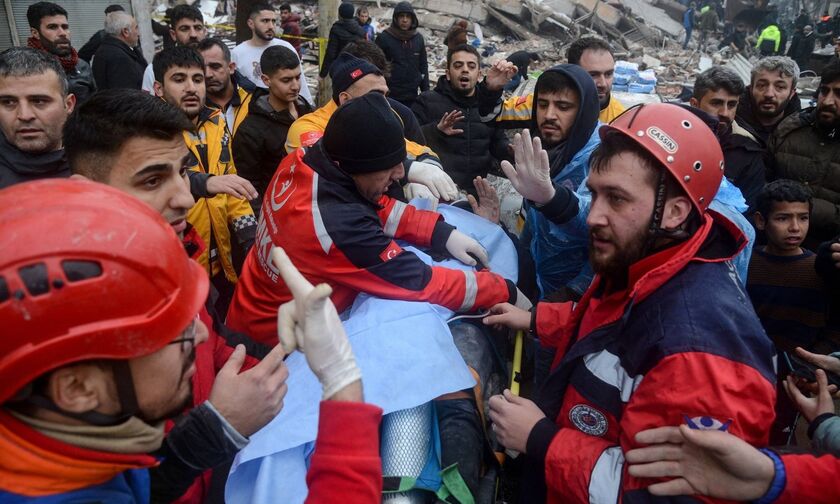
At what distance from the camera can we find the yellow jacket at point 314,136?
385 centimetres

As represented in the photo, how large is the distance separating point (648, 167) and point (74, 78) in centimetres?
597

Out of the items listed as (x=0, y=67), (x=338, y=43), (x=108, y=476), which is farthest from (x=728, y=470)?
(x=338, y=43)

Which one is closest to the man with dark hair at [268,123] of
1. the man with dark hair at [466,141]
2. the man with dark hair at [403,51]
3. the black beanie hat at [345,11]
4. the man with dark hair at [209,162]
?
the man with dark hair at [209,162]

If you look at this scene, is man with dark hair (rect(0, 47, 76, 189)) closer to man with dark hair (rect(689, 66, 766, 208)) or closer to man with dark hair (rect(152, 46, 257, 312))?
man with dark hair (rect(152, 46, 257, 312))

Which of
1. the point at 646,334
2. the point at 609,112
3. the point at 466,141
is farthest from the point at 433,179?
the point at 646,334

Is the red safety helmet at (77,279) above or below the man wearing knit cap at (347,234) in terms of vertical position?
above

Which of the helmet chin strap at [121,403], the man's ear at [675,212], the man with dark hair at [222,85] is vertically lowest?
the man with dark hair at [222,85]

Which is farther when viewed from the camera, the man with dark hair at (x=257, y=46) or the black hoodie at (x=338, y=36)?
the black hoodie at (x=338, y=36)

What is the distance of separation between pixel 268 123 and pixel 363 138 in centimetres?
237

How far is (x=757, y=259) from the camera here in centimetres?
341

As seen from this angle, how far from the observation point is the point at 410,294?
7.77ft

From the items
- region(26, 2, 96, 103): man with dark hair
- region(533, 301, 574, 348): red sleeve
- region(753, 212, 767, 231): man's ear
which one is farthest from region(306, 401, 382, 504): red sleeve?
region(26, 2, 96, 103): man with dark hair

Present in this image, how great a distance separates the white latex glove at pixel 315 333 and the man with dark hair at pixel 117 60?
228 inches

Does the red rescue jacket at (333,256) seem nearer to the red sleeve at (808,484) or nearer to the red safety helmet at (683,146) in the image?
the red safety helmet at (683,146)
